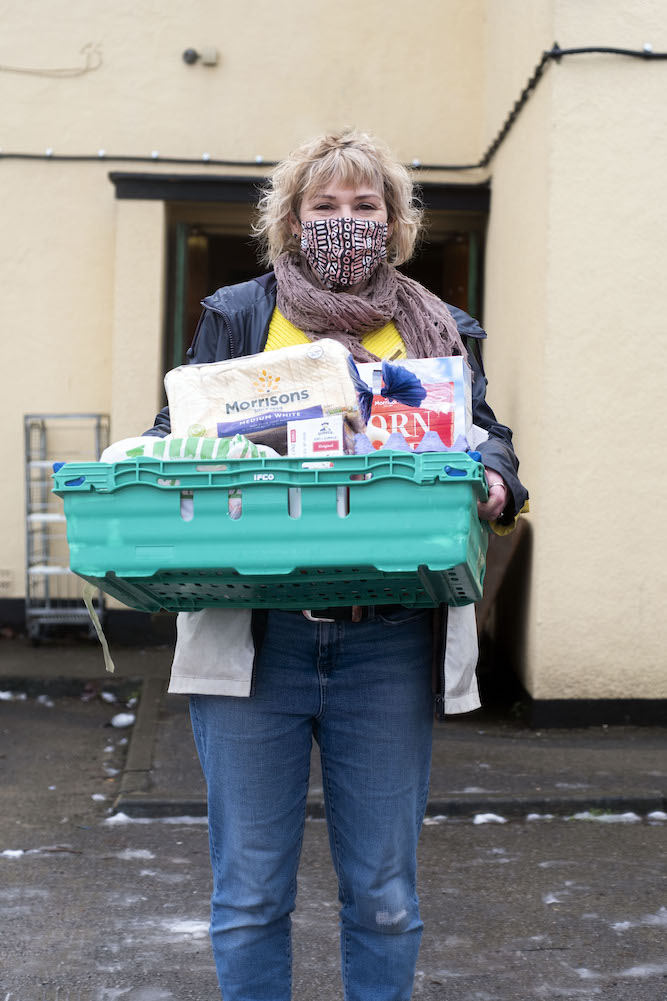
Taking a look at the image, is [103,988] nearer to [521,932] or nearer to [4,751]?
[521,932]

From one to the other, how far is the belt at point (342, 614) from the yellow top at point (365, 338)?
55 cm

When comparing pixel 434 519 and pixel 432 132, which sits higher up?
pixel 432 132

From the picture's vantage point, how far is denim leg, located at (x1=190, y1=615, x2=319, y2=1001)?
7.47 feet

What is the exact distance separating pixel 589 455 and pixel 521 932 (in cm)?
309

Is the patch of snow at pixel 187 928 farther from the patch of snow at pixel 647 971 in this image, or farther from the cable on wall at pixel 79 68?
the cable on wall at pixel 79 68

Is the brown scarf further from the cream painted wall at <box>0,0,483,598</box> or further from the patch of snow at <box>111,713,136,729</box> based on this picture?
the cream painted wall at <box>0,0,483,598</box>

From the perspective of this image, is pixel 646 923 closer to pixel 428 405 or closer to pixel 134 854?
pixel 134 854

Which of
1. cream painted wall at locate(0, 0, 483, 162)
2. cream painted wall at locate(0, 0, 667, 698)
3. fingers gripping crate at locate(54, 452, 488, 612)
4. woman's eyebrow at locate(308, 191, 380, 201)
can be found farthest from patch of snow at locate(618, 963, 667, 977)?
cream painted wall at locate(0, 0, 483, 162)

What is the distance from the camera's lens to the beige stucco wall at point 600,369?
6016mm

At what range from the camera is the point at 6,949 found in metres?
3.48

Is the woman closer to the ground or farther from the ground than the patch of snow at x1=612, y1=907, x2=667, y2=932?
farther from the ground

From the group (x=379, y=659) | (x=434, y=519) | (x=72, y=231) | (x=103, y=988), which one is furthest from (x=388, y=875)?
(x=72, y=231)

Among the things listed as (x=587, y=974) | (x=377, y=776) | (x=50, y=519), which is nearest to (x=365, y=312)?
(x=377, y=776)

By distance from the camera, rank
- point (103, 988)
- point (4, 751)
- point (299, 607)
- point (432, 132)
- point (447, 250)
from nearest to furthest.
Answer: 1. point (299, 607)
2. point (103, 988)
3. point (4, 751)
4. point (432, 132)
5. point (447, 250)
